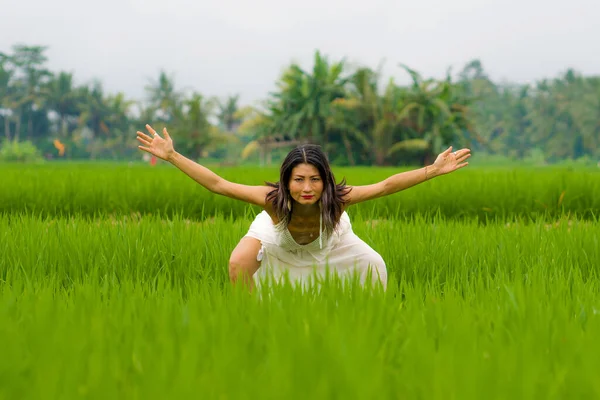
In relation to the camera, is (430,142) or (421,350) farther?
(430,142)

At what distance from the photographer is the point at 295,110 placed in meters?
20.5

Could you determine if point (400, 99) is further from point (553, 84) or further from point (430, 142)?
point (553, 84)

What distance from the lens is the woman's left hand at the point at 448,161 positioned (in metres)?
2.48

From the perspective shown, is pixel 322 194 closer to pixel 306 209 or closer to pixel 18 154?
pixel 306 209

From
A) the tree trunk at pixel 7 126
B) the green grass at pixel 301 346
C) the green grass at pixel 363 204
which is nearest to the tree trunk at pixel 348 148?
the green grass at pixel 363 204

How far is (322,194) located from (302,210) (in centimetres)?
12

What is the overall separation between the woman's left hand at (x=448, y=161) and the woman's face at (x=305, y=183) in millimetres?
467

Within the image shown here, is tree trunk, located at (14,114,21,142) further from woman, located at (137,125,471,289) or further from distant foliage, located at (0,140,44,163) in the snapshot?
woman, located at (137,125,471,289)

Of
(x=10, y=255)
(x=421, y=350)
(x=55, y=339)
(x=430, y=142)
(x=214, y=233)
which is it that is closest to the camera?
(x=421, y=350)

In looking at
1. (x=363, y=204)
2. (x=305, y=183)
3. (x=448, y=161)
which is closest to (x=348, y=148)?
(x=363, y=204)

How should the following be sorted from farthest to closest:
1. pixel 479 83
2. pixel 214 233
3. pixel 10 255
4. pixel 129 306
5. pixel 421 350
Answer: pixel 479 83
pixel 214 233
pixel 10 255
pixel 129 306
pixel 421 350

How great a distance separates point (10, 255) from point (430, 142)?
1726cm

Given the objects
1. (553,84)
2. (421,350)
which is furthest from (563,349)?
(553,84)

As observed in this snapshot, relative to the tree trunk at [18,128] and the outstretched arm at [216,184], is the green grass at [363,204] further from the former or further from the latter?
the tree trunk at [18,128]
